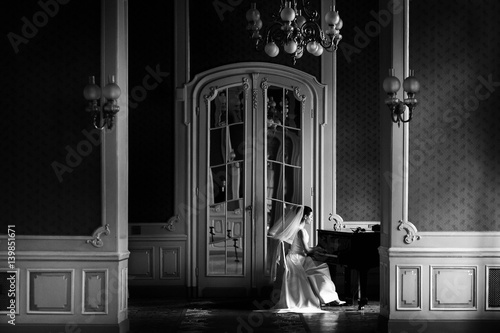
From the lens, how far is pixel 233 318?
350 inches

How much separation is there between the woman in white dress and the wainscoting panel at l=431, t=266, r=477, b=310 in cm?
206

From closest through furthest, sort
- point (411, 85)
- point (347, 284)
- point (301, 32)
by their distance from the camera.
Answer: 1. point (411, 85)
2. point (301, 32)
3. point (347, 284)

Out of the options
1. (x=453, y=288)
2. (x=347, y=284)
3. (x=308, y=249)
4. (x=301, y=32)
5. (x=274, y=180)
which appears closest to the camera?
(x=301, y=32)

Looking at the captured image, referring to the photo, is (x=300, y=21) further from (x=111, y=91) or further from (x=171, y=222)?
(x=171, y=222)

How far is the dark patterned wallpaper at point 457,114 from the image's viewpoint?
25.6ft

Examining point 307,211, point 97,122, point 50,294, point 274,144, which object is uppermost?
point 97,122

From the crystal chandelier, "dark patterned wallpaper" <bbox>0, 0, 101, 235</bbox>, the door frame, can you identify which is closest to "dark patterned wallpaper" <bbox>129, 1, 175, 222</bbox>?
the door frame

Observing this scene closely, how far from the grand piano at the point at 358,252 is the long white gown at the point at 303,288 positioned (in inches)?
9.3

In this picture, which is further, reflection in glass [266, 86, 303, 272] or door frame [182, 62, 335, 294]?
reflection in glass [266, 86, 303, 272]

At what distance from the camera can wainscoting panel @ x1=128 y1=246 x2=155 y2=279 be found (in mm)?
10836

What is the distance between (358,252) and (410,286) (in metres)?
1.81

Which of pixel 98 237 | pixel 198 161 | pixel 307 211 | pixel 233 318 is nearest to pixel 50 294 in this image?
pixel 98 237

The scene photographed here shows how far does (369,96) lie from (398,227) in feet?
12.0

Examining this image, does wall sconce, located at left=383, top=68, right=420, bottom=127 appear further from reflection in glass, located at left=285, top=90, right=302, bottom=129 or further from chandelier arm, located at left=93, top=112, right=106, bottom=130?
reflection in glass, located at left=285, top=90, right=302, bottom=129
